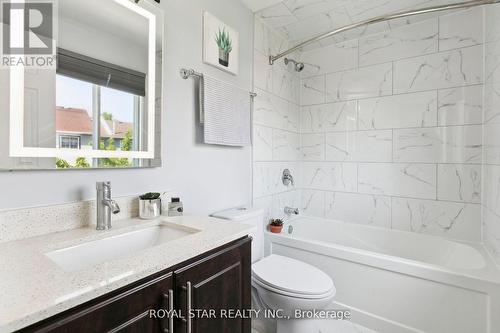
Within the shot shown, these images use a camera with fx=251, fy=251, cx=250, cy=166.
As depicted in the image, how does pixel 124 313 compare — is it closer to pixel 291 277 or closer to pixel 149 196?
pixel 149 196

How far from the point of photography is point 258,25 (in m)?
2.25

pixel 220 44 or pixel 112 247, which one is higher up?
pixel 220 44

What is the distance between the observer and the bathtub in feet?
4.68

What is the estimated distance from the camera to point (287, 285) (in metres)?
1.44

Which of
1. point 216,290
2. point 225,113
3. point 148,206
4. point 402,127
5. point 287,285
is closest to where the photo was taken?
point 216,290

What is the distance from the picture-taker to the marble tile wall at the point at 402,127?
6.77ft

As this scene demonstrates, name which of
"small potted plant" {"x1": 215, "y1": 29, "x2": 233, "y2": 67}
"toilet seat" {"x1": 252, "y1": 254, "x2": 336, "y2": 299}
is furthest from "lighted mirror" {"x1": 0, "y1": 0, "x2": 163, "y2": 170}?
"toilet seat" {"x1": 252, "y1": 254, "x2": 336, "y2": 299}

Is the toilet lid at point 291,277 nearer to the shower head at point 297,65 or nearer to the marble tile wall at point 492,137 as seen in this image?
the marble tile wall at point 492,137

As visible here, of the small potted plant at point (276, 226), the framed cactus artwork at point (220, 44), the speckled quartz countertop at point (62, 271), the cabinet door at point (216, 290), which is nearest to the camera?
the speckled quartz countertop at point (62, 271)

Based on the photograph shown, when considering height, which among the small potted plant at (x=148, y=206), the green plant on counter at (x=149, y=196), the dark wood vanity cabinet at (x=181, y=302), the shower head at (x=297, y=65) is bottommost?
the dark wood vanity cabinet at (x=181, y=302)

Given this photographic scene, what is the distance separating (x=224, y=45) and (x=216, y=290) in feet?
5.24

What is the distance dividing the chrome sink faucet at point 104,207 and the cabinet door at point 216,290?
45 cm

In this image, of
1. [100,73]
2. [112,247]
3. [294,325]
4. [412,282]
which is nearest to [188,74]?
[100,73]

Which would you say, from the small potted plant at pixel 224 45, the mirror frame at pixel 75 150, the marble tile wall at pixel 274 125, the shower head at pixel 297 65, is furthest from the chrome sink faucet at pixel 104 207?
the shower head at pixel 297 65
